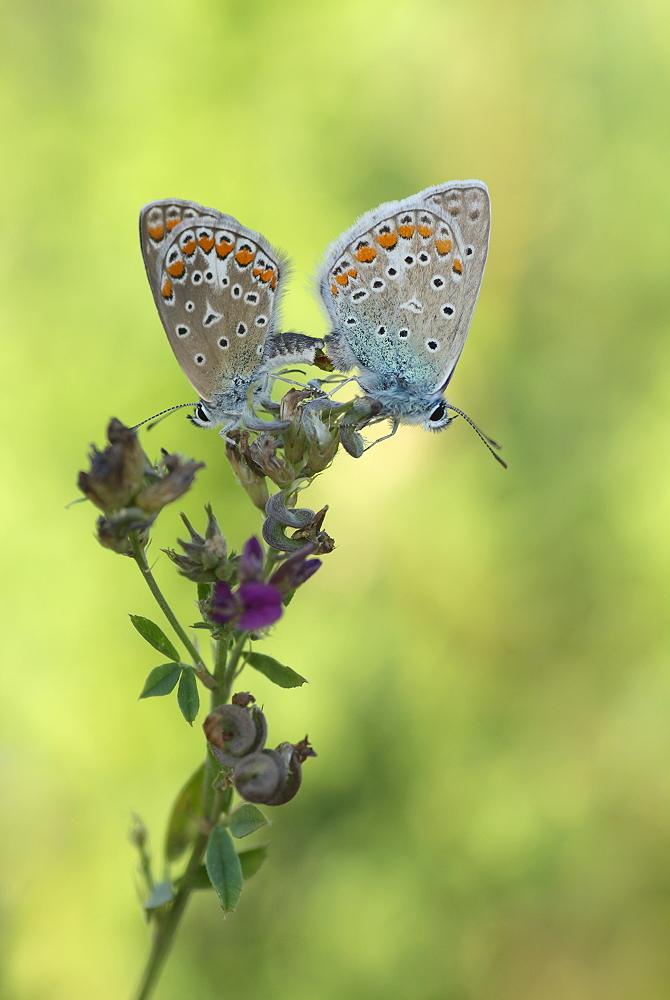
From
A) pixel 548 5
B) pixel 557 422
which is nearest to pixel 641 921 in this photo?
pixel 557 422

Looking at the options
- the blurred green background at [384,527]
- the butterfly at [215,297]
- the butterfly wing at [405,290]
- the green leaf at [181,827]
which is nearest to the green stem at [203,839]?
the green leaf at [181,827]

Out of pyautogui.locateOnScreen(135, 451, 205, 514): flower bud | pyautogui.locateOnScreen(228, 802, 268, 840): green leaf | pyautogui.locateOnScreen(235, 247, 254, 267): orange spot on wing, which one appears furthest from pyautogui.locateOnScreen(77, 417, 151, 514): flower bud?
pyautogui.locateOnScreen(235, 247, 254, 267): orange spot on wing

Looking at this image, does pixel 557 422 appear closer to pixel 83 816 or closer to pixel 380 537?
pixel 380 537

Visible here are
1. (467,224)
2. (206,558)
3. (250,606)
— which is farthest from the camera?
(467,224)

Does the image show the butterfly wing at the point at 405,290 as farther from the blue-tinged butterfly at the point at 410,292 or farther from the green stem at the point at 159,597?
the green stem at the point at 159,597

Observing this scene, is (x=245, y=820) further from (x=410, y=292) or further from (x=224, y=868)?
(x=410, y=292)

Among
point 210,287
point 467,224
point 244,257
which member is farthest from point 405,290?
point 210,287
